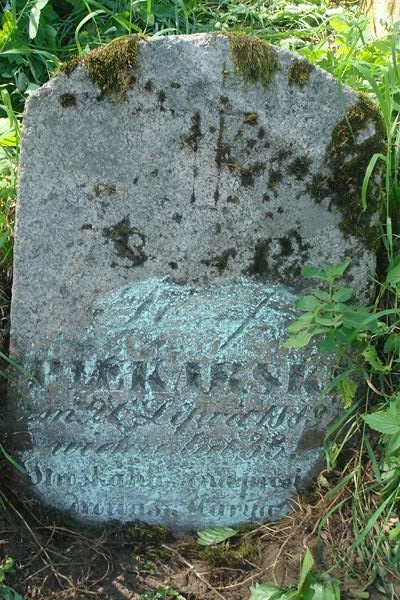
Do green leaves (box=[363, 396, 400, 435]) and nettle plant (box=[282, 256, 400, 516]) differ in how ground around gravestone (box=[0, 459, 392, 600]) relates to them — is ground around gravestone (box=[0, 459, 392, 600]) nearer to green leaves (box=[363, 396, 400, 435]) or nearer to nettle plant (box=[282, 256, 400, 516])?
nettle plant (box=[282, 256, 400, 516])

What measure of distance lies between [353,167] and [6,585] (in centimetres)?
142

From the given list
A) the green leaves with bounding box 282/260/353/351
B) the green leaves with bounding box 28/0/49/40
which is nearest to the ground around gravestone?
the green leaves with bounding box 282/260/353/351

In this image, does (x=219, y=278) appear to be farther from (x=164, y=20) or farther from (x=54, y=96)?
(x=164, y=20)

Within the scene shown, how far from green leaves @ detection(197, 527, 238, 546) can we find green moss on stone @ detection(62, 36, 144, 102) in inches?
47.7

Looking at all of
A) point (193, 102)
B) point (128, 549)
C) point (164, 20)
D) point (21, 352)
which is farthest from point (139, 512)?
point (164, 20)

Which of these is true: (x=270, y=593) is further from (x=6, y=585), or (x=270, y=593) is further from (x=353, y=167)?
(x=353, y=167)

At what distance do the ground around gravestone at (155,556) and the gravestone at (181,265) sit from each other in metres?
0.06

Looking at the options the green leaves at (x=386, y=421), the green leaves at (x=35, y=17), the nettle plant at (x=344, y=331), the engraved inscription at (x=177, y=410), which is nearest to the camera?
the green leaves at (x=386, y=421)

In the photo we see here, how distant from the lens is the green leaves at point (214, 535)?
8.08 feet

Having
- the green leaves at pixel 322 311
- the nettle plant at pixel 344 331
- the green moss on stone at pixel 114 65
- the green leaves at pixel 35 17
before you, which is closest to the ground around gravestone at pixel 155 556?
the nettle plant at pixel 344 331

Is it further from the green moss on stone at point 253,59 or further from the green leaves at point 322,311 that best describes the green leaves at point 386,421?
the green moss on stone at point 253,59

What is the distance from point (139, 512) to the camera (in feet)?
8.27

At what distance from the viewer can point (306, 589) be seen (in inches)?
85.1

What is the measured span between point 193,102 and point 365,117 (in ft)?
1.50
